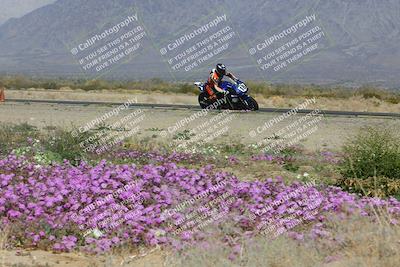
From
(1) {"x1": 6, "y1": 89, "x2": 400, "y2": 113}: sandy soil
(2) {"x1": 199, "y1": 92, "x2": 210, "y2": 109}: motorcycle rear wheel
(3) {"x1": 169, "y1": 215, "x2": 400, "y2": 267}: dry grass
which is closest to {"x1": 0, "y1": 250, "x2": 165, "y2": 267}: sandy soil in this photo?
(3) {"x1": 169, "y1": 215, "x2": 400, "y2": 267}: dry grass

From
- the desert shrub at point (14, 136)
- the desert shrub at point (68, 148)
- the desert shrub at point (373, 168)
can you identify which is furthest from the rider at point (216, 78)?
the desert shrub at point (373, 168)

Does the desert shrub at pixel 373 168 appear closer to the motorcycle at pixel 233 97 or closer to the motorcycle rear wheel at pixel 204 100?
the motorcycle at pixel 233 97

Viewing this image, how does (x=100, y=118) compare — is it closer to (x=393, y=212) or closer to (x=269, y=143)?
(x=269, y=143)

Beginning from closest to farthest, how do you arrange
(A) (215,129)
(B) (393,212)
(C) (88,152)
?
1. (B) (393,212)
2. (C) (88,152)
3. (A) (215,129)

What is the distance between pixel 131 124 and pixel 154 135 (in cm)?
375

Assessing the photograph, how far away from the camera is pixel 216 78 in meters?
23.4

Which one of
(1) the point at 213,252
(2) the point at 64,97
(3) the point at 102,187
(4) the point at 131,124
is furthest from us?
(2) the point at 64,97

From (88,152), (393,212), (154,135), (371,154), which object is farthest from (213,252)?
(154,135)

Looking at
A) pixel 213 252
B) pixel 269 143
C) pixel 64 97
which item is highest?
pixel 64 97

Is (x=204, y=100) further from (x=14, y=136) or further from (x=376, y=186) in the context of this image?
(x=376, y=186)

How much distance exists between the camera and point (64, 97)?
3903 cm

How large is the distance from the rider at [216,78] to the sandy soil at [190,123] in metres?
0.92

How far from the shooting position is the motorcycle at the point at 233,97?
24.0m

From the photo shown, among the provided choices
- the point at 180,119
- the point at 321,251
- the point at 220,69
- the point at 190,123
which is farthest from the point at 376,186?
the point at 220,69
